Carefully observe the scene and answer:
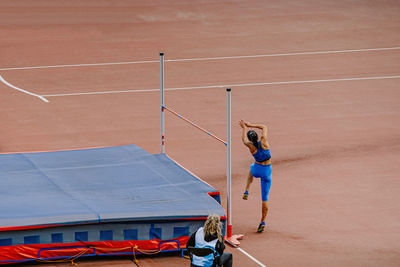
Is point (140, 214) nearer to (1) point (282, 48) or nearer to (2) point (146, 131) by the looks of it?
(2) point (146, 131)

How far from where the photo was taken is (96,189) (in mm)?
15680

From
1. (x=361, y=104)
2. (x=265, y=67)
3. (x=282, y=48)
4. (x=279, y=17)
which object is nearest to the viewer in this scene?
(x=361, y=104)

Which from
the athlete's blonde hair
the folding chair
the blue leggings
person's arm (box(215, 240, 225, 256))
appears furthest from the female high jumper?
the folding chair

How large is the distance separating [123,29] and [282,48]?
6.97 metres

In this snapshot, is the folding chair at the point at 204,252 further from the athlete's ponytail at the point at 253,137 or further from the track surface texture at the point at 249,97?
the athlete's ponytail at the point at 253,137

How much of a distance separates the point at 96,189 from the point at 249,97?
11.8 m

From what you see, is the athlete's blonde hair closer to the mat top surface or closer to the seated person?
the seated person

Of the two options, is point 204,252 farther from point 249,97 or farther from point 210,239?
point 249,97

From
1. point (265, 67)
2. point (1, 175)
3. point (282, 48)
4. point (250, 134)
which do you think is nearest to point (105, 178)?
point (1, 175)

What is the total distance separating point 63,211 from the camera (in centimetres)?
1409

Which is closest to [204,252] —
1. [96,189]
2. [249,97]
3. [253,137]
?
[253,137]

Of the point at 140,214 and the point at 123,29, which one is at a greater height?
the point at 123,29

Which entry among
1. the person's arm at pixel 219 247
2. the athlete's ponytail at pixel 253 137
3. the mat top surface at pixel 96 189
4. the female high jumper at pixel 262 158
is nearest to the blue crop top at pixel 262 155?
the female high jumper at pixel 262 158

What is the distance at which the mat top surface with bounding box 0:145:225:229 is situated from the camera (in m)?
14.1
